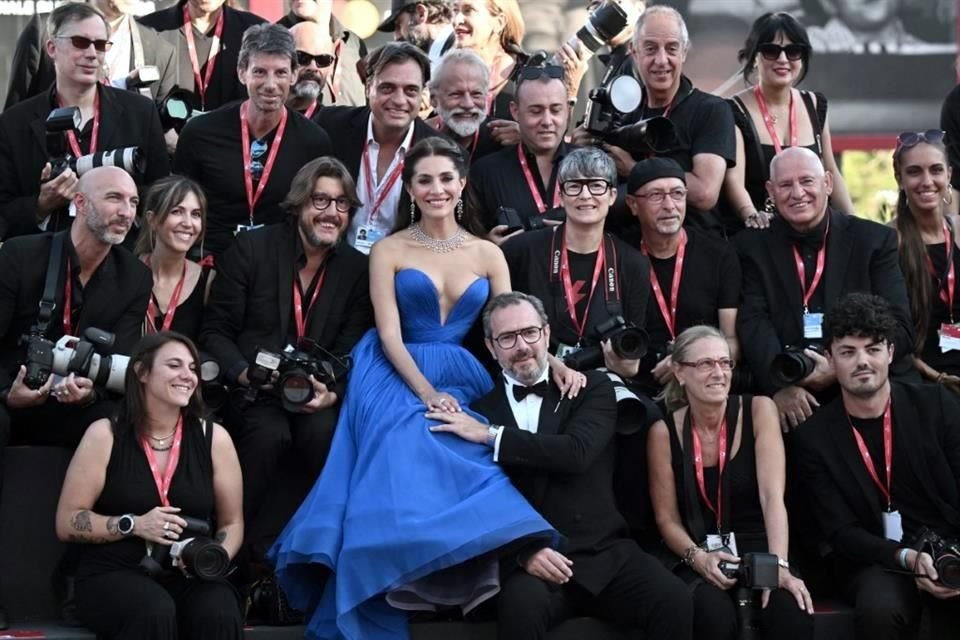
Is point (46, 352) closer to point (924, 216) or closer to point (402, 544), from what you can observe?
point (402, 544)

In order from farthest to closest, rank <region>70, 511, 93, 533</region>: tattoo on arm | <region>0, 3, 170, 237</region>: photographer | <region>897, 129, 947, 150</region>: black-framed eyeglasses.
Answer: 1. <region>897, 129, 947, 150</region>: black-framed eyeglasses
2. <region>0, 3, 170, 237</region>: photographer
3. <region>70, 511, 93, 533</region>: tattoo on arm

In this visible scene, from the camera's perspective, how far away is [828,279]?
6.79m

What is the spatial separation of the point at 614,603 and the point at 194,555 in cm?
135

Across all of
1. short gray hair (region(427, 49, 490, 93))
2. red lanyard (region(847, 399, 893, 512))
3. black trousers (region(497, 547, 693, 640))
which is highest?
short gray hair (region(427, 49, 490, 93))

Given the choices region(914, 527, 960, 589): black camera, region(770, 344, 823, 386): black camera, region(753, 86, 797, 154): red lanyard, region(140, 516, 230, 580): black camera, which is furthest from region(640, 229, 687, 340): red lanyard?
region(140, 516, 230, 580): black camera

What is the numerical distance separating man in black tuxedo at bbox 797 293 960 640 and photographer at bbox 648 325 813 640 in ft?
0.60

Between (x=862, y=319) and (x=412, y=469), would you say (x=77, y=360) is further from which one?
(x=862, y=319)

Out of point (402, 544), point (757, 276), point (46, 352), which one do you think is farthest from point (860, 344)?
point (46, 352)

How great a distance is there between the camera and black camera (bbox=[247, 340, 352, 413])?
20.5 feet

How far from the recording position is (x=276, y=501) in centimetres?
654

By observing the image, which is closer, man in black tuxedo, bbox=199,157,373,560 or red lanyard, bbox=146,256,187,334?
man in black tuxedo, bbox=199,157,373,560

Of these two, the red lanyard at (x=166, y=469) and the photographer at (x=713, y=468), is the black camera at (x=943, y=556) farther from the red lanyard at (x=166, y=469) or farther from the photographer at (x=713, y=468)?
the red lanyard at (x=166, y=469)

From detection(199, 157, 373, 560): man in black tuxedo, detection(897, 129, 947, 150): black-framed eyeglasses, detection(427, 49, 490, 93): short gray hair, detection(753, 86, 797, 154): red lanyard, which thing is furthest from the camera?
detection(753, 86, 797, 154): red lanyard

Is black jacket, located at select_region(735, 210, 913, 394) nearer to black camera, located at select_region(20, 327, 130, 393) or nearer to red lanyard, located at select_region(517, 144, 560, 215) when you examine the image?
red lanyard, located at select_region(517, 144, 560, 215)
